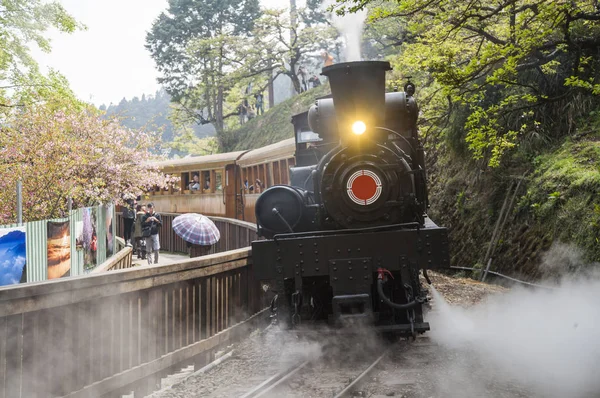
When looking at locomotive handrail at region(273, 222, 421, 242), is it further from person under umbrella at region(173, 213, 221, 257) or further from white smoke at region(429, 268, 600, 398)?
person under umbrella at region(173, 213, 221, 257)

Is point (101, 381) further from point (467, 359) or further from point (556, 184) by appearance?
point (556, 184)

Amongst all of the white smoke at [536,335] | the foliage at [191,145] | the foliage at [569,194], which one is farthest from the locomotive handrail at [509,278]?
the foliage at [191,145]

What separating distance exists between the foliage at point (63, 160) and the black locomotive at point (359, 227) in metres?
7.32

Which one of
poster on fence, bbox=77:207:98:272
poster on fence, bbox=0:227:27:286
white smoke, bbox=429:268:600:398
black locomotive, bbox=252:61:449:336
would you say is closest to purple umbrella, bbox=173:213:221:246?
poster on fence, bbox=77:207:98:272

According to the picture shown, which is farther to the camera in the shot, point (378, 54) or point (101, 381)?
point (378, 54)

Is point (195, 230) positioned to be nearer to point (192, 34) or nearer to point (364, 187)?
point (364, 187)

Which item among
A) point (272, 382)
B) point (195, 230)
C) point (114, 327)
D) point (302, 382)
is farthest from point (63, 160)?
point (302, 382)

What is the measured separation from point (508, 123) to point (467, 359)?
26.2 ft

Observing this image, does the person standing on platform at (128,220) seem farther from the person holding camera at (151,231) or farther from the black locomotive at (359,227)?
the black locomotive at (359,227)

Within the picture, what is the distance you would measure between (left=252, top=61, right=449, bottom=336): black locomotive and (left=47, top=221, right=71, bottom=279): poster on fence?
14.5 ft

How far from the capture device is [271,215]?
21.6ft

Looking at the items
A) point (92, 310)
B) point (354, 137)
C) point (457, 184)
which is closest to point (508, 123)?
point (457, 184)

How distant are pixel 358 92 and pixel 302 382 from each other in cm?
288

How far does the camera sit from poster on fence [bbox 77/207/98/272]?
38.4 feet
